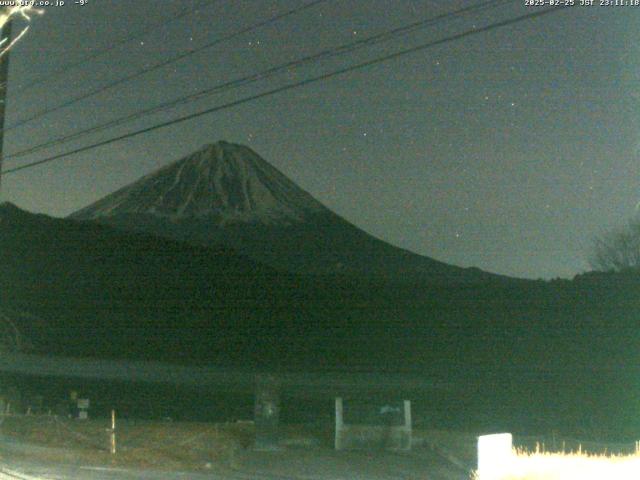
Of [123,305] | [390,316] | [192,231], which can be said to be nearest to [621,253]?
[390,316]

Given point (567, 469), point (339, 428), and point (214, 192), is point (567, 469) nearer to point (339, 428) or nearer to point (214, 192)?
point (339, 428)

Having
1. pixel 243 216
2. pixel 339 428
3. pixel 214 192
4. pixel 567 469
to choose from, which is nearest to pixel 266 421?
pixel 339 428

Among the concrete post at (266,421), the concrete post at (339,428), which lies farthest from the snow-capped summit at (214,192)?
the concrete post at (339,428)

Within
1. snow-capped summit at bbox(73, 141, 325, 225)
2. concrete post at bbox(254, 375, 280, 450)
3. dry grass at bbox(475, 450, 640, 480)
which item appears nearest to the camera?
dry grass at bbox(475, 450, 640, 480)

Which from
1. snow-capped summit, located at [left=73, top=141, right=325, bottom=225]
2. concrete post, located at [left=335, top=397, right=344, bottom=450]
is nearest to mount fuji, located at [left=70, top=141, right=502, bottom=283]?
snow-capped summit, located at [left=73, top=141, right=325, bottom=225]

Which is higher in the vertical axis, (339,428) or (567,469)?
(567,469)

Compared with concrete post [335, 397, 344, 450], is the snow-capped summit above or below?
above

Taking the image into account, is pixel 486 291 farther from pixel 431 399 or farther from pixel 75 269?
pixel 75 269

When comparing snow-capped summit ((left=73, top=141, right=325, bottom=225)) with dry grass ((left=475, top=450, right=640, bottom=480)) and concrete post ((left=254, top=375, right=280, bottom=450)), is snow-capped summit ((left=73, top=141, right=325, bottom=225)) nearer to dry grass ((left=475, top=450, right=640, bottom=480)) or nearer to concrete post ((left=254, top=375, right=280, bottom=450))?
concrete post ((left=254, top=375, right=280, bottom=450))
